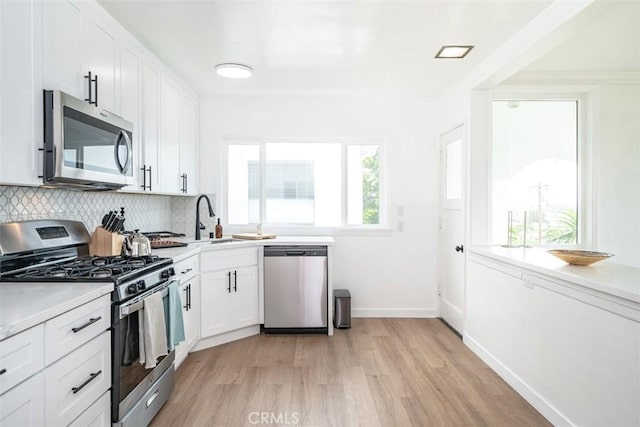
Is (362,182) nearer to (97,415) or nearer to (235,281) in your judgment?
(235,281)

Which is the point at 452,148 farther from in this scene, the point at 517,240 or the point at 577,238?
the point at 577,238

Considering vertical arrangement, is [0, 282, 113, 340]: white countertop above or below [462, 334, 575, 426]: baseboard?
above

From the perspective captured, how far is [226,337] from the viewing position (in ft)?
10.8

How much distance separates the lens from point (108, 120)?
211 centimetres

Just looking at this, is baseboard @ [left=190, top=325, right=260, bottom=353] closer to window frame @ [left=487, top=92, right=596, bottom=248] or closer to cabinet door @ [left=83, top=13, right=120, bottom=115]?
cabinet door @ [left=83, top=13, right=120, bottom=115]

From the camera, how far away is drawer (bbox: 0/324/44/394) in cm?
104

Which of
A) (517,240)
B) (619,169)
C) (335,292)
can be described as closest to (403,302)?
(335,292)

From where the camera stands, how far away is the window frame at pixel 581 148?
3.25m

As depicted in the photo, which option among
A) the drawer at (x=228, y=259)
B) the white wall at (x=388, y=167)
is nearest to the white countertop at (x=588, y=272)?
the white wall at (x=388, y=167)

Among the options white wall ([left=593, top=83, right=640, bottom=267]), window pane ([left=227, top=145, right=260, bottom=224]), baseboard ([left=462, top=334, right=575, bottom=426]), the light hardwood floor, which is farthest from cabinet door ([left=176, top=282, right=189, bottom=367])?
white wall ([left=593, top=83, right=640, bottom=267])

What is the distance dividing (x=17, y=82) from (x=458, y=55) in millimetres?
2911

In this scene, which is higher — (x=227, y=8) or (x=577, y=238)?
(x=227, y=8)

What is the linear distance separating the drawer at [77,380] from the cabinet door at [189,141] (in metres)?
2.23

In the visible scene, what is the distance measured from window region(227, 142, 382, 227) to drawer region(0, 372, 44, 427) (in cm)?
297
